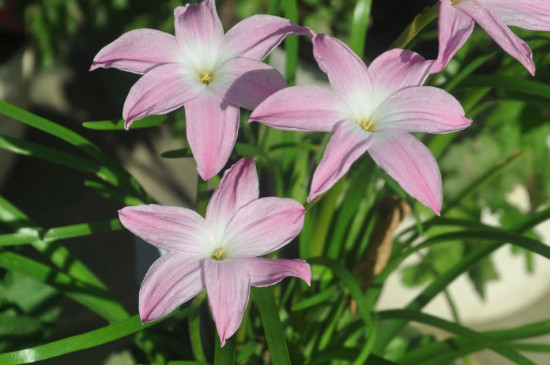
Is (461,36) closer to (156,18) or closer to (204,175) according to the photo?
(204,175)

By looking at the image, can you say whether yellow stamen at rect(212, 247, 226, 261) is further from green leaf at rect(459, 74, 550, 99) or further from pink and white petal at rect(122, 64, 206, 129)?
green leaf at rect(459, 74, 550, 99)

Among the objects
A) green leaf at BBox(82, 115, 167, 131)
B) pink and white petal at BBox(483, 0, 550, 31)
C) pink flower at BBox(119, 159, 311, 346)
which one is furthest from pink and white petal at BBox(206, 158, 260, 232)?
pink and white petal at BBox(483, 0, 550, 31)

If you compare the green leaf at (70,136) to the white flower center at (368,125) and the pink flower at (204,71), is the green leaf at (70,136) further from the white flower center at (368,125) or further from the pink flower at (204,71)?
the white flower center at (368,125)

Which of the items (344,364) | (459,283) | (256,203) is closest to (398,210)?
(344,364)

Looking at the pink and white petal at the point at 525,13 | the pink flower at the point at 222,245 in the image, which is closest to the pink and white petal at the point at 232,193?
the pink flower at the point at 222,245

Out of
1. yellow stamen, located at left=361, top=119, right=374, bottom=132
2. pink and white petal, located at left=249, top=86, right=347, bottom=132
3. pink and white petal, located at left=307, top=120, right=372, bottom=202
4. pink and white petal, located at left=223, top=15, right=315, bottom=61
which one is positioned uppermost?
pink and white petal, located at left=223, top=15, right=315, bottom=61

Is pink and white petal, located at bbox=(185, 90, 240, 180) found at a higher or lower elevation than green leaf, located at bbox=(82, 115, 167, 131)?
higher

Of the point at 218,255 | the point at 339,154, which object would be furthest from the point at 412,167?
the point at 218,255

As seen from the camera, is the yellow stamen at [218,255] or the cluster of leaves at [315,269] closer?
the yellow stamen at [218,255]
